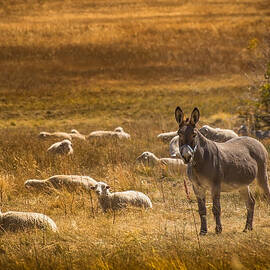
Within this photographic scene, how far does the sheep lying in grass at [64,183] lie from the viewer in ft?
36.9

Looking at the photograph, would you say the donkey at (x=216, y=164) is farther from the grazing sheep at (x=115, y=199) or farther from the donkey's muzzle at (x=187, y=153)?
the grazing sheep at (x=115, y=199)

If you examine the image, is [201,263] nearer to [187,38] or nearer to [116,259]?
[116,259]

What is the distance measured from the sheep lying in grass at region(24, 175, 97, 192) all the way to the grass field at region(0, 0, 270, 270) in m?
0.20

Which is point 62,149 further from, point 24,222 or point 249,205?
point 249,205

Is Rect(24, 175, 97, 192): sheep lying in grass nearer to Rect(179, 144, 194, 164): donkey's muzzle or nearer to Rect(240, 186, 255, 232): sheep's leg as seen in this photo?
Rect(240, 186, 255, 232): sheep's leg

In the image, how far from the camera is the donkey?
298 inches

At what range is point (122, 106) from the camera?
39281 mm

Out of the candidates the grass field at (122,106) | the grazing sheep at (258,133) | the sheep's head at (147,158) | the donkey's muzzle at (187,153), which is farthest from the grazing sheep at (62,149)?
the donkey's muzzle at (187,153)

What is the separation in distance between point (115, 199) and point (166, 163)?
366 cm

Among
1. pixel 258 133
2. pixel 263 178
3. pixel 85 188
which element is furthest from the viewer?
pixel 258 133

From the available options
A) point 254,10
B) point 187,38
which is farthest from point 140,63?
point 254,10

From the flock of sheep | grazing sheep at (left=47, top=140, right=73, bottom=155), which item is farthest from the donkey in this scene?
grazing sheep at (left=47, top=140, right=73, bottom=155)

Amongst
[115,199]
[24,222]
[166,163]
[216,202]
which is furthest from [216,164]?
[166,163]

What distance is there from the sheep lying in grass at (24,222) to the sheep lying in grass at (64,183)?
8.24ft
